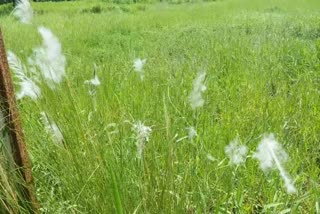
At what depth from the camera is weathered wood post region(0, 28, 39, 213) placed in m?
1.17

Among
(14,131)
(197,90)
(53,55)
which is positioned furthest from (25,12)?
(197,90)

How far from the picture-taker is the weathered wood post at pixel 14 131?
3.83 feet

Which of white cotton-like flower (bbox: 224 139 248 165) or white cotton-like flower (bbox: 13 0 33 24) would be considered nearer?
white cotton-like flower (bbox: 224 139 248 165)

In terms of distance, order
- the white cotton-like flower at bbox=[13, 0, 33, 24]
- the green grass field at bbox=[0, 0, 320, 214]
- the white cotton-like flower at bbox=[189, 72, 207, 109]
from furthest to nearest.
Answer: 1. the white cotton-like flower at bbox=[13, 0, 33, 24]
2. the white cotton-like flower at bbox=[189, 72, 207, 109]
3. the green grass field at bbox=[0, 0, 320, 214]

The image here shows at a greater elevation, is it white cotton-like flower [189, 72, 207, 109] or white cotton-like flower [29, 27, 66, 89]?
white cotton-like flower [29, 27, 66, 89]

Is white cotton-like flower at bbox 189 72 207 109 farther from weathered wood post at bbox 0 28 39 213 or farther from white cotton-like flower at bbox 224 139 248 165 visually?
weathered wood post at bbox 0 28 39 213

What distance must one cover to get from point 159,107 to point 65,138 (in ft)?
2.13

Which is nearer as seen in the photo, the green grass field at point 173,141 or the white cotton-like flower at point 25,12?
the green grass field at point 173,141

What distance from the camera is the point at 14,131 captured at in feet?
3.92

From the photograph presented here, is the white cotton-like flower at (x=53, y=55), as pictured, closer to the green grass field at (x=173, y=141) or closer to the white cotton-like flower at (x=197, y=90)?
the green grass field at (x=173, y=141)

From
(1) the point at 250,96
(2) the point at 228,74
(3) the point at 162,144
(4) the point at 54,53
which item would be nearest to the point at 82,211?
(3) the point at 162,144

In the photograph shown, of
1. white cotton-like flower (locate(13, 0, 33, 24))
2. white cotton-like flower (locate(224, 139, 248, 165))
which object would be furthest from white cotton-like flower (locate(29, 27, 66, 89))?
white cotton-like flower (locate(224, 139, 248, 165))

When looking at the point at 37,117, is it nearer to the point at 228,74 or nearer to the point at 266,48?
the point at 228,74

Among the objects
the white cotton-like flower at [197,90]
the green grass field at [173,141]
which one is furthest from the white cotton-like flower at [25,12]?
the white cotton-like flower at [197,90]
